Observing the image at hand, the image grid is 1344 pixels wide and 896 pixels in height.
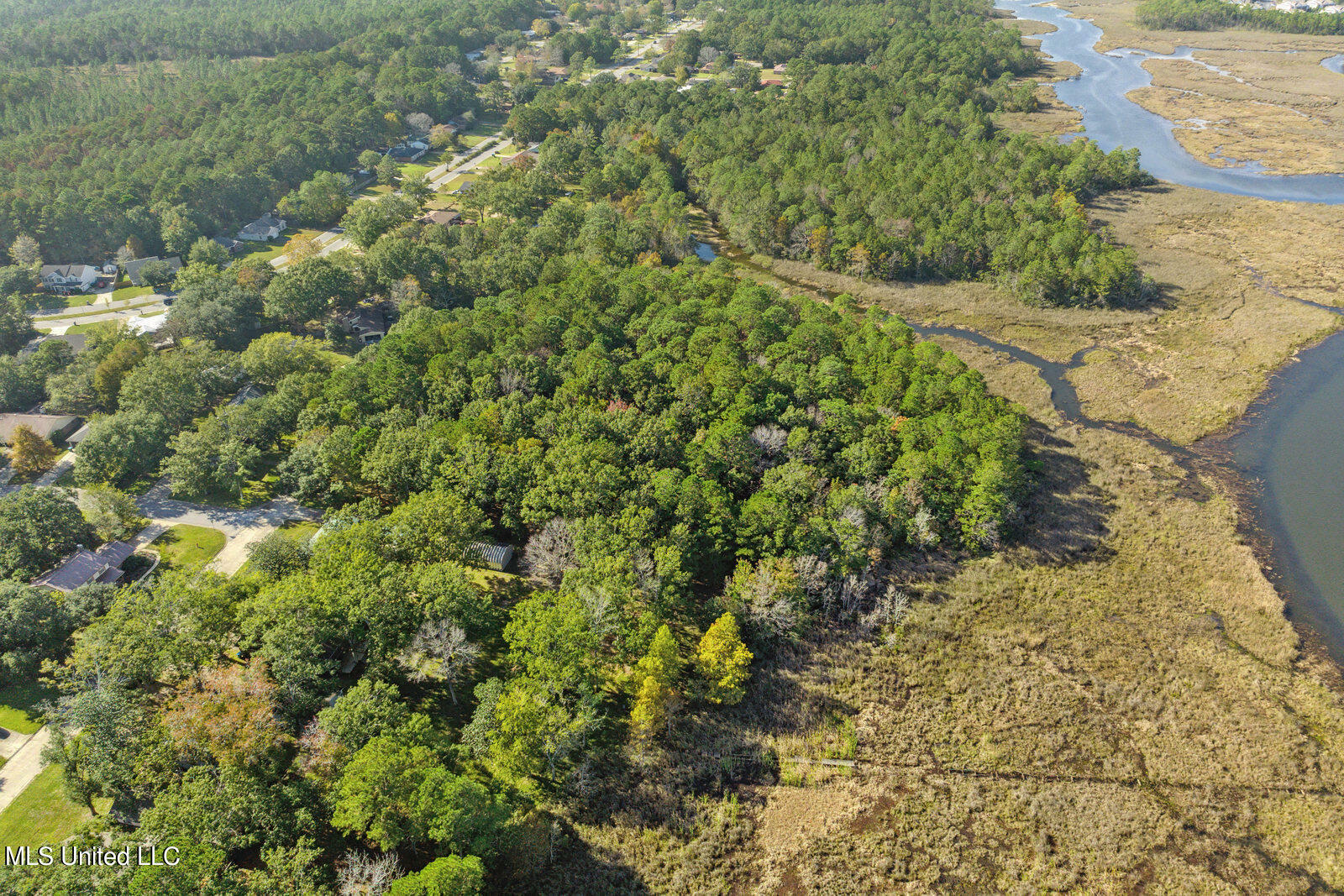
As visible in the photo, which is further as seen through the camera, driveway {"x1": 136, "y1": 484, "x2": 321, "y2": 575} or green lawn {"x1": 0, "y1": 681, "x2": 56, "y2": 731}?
driveway {"x1": 136, "y1": 484, "x2": 321, "y2": 575}

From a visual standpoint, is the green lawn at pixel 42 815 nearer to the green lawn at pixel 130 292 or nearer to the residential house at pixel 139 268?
the green lawn at pixel 130 292

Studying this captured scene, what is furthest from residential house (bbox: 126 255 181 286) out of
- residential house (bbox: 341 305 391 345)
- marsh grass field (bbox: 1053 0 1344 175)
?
marsh grass field (bbox: 1053 0 1344 175)

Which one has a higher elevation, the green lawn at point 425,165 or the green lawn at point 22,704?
the green lawn at point 425,165

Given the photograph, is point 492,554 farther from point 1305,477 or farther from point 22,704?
point 1305,477

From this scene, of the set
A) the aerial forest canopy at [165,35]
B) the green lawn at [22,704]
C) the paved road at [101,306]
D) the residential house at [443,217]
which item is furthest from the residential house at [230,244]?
the aerial forest canopy at [165,35]

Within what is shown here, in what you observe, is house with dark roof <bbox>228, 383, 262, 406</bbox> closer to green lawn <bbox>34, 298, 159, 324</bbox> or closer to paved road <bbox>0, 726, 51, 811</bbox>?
green lawn <bbox>34, 298, 159, 324</bbox>

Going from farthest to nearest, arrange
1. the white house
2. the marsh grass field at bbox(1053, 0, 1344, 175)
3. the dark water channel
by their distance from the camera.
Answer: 1. the marsh grass field at bbox(1053, 0, 1344, 175)
2. the white house
3. the dark water channel

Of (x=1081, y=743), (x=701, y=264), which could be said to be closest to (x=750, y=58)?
(x=701, y=264)

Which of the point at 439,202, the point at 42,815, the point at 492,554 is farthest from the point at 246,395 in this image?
the point at 439,202
